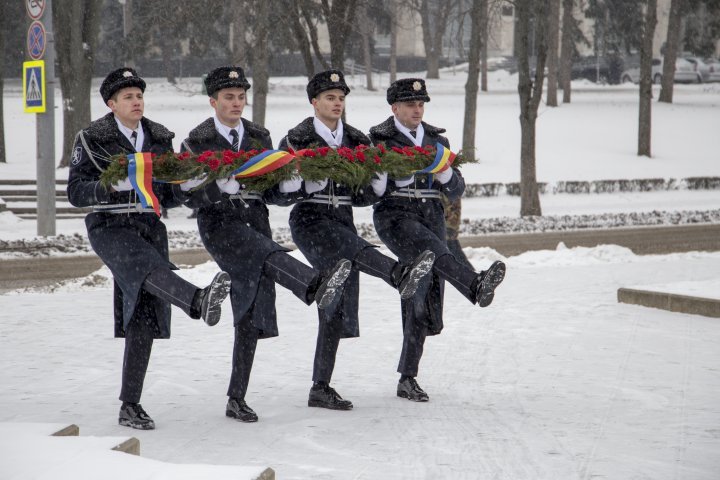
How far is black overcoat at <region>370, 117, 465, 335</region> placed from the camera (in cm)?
753

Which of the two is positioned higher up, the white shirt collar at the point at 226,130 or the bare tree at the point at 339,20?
the bare tree at the point at 339,20

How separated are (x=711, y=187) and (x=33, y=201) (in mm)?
18761

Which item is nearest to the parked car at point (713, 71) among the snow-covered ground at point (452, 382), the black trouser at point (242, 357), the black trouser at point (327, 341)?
the snow-covered ground at point (452, 382)

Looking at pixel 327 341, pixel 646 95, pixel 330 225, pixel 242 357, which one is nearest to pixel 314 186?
pixel 330 225

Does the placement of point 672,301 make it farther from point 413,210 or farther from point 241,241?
point 241,241

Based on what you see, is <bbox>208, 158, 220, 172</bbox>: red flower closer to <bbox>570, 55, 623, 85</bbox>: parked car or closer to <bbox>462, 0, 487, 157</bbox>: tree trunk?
<bbox>462, 0, 487, 157</bbox>: tree trunk

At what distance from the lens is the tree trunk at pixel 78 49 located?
26688 millimetres

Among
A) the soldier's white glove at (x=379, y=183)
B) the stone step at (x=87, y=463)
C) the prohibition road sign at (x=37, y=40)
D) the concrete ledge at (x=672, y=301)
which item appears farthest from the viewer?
the prohibition road sign at (x=37, y=40)

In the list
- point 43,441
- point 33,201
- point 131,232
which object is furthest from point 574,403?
point 33,201

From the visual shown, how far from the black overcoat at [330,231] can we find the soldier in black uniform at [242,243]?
0.53ft

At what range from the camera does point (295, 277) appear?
6.69 metres

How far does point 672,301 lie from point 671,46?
3408 cm

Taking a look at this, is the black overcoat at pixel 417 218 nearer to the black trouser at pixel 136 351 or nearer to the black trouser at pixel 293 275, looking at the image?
the black trouser at pixel 293 275

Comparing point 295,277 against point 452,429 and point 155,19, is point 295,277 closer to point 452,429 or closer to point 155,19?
point 452,429
